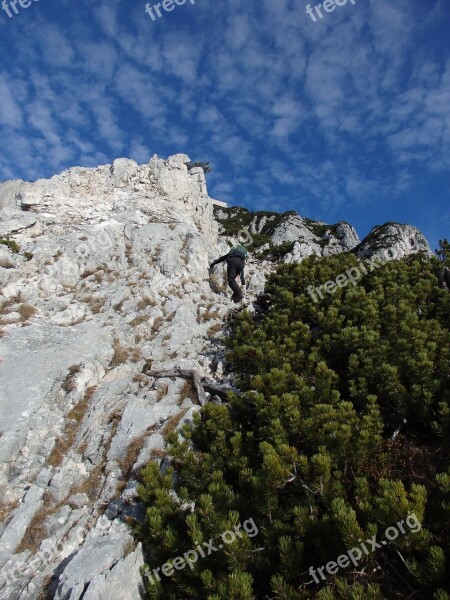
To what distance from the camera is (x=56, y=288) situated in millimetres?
15406

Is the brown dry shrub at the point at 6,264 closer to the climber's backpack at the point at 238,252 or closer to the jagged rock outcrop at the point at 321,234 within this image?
the climber's backpack at the point at 238,252

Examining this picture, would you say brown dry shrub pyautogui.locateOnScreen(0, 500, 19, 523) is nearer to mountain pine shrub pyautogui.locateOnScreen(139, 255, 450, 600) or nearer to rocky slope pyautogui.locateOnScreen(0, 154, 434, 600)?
rocky slope pyautogui.locateOnScreen(0, 154, 434, 600)

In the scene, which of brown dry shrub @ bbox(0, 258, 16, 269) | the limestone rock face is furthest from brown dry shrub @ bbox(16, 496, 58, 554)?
the limestone rock face

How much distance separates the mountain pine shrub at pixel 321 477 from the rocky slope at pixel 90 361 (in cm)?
126

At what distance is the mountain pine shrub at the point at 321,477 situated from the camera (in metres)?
4.16

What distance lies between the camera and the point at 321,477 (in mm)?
4910

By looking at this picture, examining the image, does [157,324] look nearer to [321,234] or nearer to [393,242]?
[393,242]

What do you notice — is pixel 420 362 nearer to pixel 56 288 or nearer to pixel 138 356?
pixel 138 356

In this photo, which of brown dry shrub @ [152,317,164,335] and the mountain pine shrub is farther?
brown dry shrub @ [152,317,164,335]

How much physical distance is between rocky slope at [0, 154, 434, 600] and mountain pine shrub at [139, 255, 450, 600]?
126 cm

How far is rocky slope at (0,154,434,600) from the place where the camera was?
6305mm

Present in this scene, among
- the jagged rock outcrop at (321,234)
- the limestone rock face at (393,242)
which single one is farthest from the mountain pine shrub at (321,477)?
the limestone rock face at (393,242)

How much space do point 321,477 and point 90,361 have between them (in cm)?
800

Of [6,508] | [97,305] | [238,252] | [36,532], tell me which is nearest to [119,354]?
[97,305]
